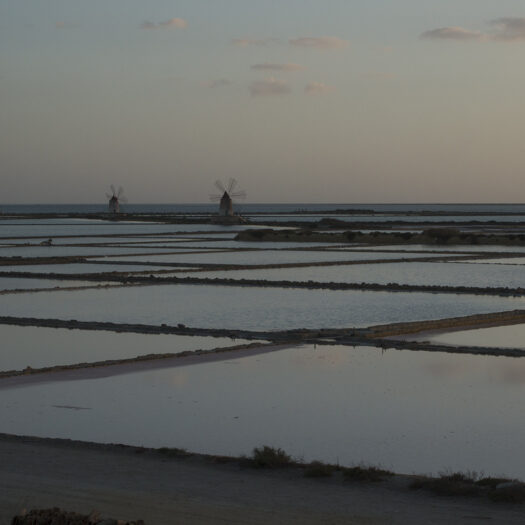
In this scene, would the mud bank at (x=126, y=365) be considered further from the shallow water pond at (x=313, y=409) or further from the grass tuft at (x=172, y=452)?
the grass tuft at (x=172, y=452)

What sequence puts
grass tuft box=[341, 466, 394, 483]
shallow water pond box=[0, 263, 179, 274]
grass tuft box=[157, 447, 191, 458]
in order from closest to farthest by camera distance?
grass tuft box=[341, 466, 394, 483] < grass tuft box=[157, 447, 191, 458] < shallow water pond box=[0, 263, 179, 274]

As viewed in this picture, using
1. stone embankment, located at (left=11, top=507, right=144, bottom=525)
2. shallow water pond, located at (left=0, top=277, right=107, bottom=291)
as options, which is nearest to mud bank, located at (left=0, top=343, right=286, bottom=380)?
stone embankment, located at (left=11, top=507, right=144, bottom=525)

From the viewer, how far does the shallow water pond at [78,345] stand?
9805mm

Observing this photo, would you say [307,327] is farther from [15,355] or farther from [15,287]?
[15,287]

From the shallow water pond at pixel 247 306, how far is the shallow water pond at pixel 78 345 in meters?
1.08

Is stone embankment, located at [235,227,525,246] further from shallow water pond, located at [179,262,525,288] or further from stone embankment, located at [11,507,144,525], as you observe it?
stone embankment, located at [11,507,144,525]

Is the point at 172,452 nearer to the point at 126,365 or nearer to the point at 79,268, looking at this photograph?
the point at 126,365

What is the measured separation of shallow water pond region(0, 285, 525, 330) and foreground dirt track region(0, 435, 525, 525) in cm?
656

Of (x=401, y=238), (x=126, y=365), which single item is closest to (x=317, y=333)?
(x=126, y=365)

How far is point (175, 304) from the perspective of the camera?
1480cm

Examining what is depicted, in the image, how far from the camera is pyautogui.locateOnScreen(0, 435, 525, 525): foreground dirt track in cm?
460

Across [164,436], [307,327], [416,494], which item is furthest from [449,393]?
[307,327]

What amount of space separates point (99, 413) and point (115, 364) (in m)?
2.15

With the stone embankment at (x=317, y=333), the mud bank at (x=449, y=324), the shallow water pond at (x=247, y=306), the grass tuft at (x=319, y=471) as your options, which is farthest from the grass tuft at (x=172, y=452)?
the shallow water pond at (x=247, y=306)
